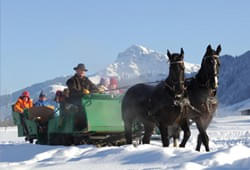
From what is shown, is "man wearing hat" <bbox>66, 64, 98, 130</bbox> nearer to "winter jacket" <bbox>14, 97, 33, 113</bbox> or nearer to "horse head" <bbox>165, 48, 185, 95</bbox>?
"horse head" <bbox>165, 48, 185, 95</bbox>

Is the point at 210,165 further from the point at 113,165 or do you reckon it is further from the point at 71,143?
the point at 71,143

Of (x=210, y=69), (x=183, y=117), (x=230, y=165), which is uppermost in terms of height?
(x=210, y=69)

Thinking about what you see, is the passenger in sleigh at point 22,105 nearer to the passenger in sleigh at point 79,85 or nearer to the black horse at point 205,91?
the passenger in sleigh at point 79,85

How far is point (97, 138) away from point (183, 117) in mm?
2939

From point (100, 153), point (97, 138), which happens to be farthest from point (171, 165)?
point (97, 138)

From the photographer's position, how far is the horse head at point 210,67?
9172 millimetres

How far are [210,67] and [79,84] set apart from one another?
11.6 feet

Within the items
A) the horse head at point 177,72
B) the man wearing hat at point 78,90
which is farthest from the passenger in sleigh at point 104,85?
the horse head at point 177,72

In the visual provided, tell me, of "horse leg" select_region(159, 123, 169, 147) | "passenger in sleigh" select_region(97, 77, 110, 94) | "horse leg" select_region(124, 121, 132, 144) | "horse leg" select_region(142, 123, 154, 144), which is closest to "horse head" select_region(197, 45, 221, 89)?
"horse leg" select_region(159, 123, 169, 147)

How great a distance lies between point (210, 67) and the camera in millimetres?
9203

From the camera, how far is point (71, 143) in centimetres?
1203

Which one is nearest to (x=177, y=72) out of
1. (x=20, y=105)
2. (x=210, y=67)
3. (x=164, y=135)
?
(x=210, y=67)

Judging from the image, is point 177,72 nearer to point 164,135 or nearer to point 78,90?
point 164,135

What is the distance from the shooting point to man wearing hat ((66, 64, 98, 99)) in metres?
11.6
